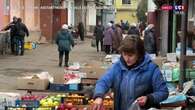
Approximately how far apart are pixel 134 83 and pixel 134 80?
0.03 metres

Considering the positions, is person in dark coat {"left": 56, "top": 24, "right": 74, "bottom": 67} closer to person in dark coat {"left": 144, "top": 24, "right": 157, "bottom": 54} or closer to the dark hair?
person in dark coat {"left": 144, "top": 24, "right": 157, "bottom": 54}

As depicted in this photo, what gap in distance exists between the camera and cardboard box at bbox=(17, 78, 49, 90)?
34.9 ft

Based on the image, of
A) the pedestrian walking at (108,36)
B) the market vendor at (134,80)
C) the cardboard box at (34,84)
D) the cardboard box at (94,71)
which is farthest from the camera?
the pedestrian walking at (108,36)

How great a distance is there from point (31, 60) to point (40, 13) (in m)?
13.8

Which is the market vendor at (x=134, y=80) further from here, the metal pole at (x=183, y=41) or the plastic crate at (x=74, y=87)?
the plastic crate at (x=74, y=87)

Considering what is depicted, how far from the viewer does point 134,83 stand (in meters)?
5.25

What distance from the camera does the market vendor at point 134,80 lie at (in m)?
5.14

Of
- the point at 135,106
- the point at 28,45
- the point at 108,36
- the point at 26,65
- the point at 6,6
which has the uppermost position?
the point at 6,6

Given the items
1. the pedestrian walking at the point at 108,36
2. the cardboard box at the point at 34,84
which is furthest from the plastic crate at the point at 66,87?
the pedestrian walking at the point at 108,36

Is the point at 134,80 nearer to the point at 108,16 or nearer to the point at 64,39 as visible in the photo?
the point at 64,39

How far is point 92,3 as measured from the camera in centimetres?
6856

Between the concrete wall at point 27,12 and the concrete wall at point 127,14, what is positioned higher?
the concrete wall at point 27,12

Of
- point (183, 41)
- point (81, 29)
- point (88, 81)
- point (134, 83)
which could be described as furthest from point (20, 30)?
point (134, 83)

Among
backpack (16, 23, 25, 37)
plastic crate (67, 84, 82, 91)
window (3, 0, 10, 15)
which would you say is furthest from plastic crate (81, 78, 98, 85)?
window (3, 0, 10, 15)
